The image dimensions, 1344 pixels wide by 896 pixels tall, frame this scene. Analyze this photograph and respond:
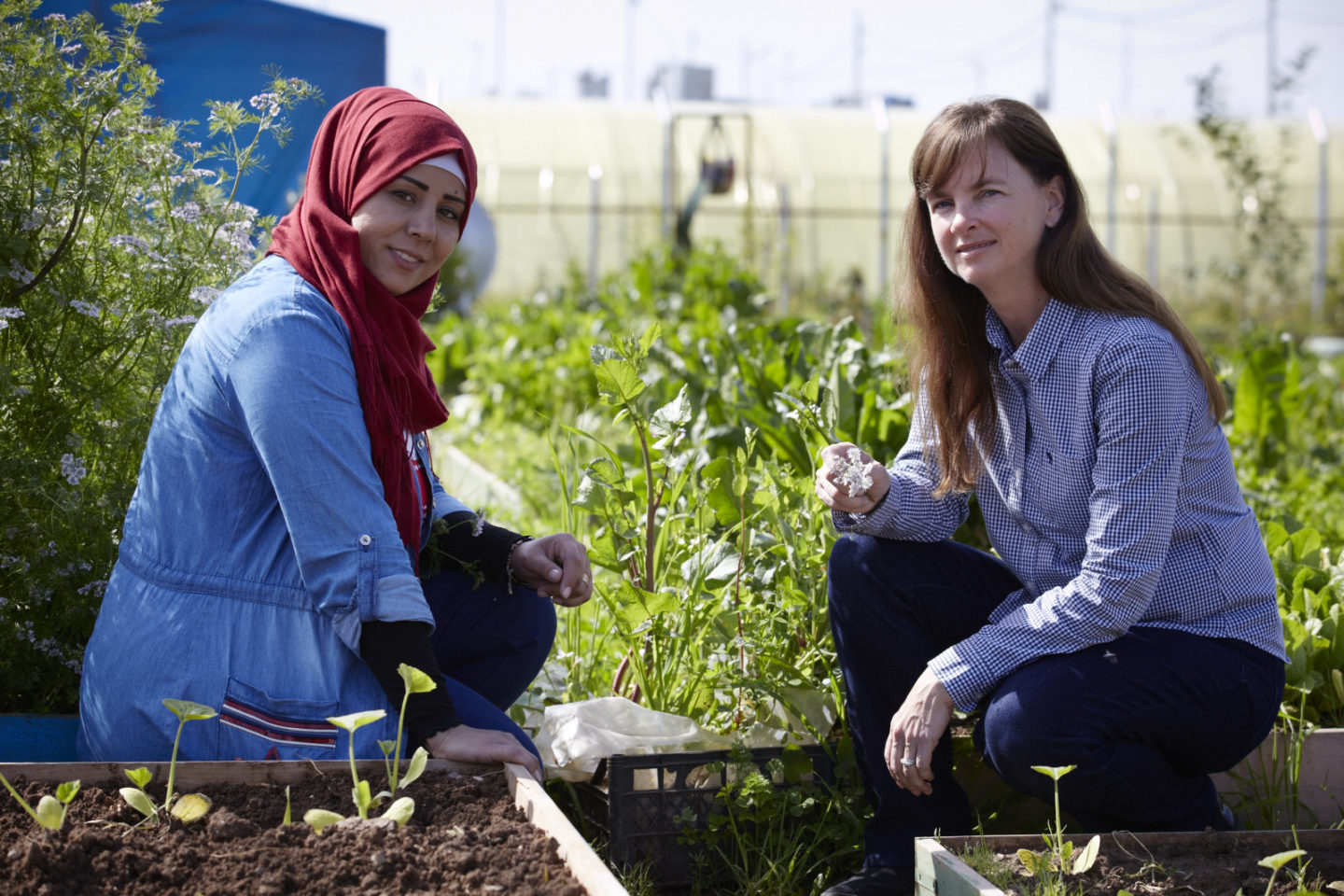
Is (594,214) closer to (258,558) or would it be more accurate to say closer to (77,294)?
(77,294)

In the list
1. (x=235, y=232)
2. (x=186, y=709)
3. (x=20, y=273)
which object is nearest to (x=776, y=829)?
(x=186, y=709)

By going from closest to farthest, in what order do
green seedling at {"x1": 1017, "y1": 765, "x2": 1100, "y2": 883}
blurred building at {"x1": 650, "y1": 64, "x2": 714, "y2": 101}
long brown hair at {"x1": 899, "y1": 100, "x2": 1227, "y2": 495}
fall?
green seedling at {"x1": 1017, "y1": 765, "x2": 1100, "y2": 883} → long brown hair at {"x1": 899, "y1": 100, "x2": 1227, "y2": 495} → blurred building at {"x1": 650, "y1": 64, "x2": 714, "y2": 101}

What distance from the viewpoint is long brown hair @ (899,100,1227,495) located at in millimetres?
1812

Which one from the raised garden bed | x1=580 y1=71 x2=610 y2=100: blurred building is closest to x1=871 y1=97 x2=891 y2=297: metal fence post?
x1=580 y1=71 x2=610 y2=100: blurred building

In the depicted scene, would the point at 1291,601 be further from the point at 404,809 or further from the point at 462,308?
the point at 462,308

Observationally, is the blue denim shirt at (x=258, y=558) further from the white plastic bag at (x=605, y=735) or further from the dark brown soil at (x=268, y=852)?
the white plastic bag at (x=605, y=735)

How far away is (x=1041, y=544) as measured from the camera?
74.8 inches

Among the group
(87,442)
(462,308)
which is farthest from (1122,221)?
(87,442)

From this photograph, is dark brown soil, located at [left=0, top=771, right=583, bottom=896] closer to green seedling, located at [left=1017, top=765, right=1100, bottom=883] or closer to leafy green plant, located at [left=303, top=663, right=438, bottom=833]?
leafy green plant, located at [left=303, top=663, right=438, bottom=833]

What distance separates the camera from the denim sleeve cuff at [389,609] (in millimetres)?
1536

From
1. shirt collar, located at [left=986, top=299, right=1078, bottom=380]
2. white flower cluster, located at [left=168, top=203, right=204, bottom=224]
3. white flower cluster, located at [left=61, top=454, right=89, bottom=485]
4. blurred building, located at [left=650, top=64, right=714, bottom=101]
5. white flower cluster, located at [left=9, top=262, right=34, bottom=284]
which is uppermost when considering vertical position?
blurred building, located at [left=650, top=64, right=714, bottom=101]

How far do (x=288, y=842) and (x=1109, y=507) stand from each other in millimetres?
1166

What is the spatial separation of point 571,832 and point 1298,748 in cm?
130

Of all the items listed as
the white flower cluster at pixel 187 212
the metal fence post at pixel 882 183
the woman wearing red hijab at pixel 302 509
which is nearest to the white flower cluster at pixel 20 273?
the white flower cluster at pixel 187 212
